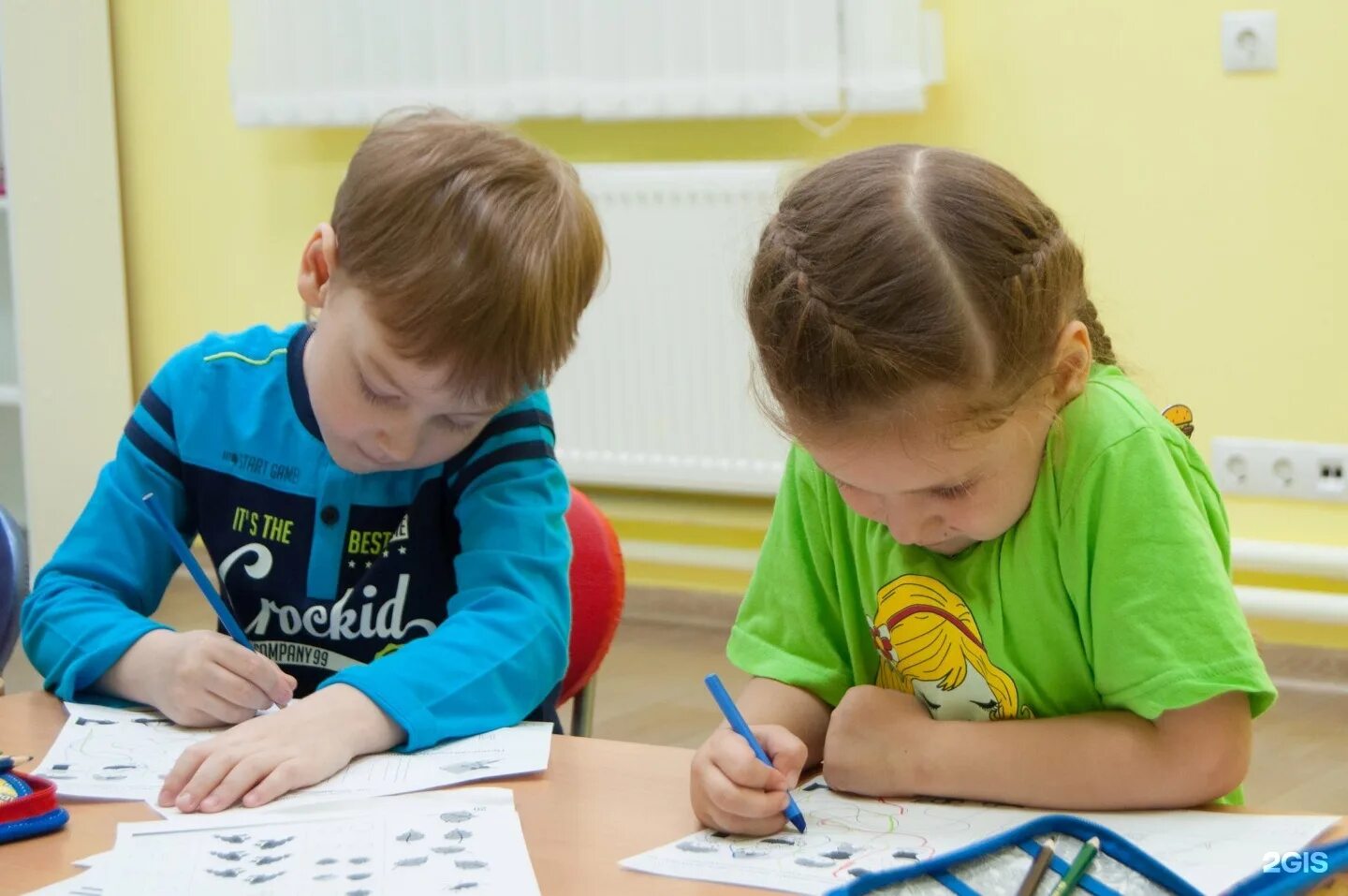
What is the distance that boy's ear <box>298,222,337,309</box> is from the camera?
4.28 feet

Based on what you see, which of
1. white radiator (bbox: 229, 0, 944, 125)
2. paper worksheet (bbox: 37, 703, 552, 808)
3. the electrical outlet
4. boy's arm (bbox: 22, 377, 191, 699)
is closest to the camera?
paper worksheet (bbox: 37, 703, 552, 808)

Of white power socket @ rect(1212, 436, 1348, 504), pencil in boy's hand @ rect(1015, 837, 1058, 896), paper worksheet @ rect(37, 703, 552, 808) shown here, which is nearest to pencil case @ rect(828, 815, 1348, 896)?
pencil in boy's hand @ rect(1015, 837, 1058, 896)

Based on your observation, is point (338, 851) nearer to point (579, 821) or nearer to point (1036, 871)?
point (579, 821)

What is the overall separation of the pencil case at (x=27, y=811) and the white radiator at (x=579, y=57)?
2.40m

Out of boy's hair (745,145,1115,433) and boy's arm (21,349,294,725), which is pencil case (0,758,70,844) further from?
boy's hair (745,145,1115,433)

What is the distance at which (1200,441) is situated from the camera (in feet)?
9.87

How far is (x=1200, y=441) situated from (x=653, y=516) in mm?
1246

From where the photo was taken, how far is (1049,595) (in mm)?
1075

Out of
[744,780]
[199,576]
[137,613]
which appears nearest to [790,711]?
[744,780]

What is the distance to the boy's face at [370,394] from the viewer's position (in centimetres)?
125

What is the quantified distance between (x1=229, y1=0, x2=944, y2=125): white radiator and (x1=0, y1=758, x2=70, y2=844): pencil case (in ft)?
7.89

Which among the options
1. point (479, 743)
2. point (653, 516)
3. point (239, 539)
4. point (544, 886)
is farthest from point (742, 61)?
point (544, 886)

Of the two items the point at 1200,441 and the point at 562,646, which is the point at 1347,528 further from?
the point at 562,646

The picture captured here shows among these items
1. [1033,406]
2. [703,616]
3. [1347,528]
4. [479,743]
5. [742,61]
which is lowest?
[703,616]
